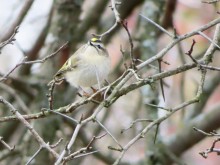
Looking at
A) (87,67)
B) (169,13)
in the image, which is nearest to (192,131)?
(169,13)

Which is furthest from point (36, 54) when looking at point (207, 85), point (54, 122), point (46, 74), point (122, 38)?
point (122, 38)

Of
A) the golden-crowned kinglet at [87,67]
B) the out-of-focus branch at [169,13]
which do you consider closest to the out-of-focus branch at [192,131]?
the out-of-focus branch at [169,13]

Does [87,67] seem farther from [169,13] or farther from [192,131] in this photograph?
[169,13]

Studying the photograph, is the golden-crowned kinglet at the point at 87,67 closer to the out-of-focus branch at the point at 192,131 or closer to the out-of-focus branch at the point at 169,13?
the out-of-focus branch at the point at 192,131

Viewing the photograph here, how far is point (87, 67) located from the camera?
155 inches

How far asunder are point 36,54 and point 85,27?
57 cm

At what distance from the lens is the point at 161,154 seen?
15.0ft

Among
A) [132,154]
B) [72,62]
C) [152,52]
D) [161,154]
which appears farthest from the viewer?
[132,154]

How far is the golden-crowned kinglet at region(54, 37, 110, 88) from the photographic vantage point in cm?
387

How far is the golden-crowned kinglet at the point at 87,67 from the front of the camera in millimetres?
3869

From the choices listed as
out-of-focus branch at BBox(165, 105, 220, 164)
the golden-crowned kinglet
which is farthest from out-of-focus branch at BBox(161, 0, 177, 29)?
the golden-crowned kinglet

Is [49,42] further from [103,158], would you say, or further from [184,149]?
[184,149]

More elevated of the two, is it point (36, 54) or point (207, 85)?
point (36, 54)

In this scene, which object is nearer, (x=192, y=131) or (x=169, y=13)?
(x=192, y=131)
